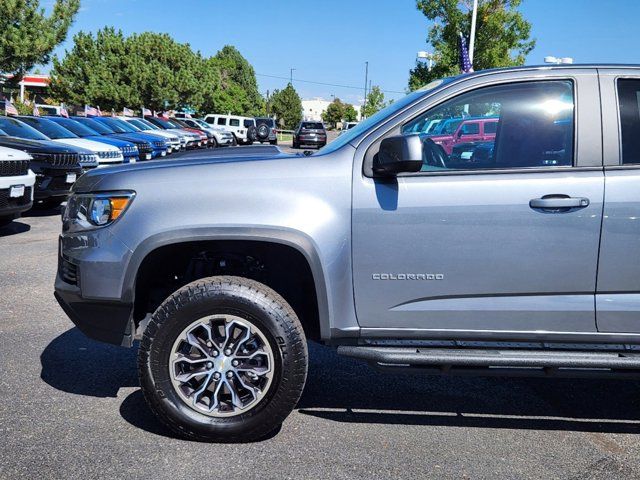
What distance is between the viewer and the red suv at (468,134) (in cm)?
370

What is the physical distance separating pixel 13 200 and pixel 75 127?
7484 mm

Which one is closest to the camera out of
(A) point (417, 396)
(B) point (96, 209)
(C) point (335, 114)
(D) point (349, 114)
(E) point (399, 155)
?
(E) point (399, 155)

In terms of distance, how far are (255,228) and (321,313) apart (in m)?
0.55

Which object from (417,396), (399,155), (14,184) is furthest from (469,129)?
(14,184)

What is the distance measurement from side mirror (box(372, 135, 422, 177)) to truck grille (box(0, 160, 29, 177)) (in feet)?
24.9

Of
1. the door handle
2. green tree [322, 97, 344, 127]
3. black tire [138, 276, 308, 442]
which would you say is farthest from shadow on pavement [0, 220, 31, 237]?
green tree [322, 97, 344, 127]

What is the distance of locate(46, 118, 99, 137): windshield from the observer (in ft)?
53.0

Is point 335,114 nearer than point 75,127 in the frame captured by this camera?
No

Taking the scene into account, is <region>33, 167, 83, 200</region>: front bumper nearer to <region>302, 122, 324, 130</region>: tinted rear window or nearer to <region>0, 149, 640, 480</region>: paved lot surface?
<region>0, 149, 640, 480</region>: paved lot surface

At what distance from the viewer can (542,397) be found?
4.30m

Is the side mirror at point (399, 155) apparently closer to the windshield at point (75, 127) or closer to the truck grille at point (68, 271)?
the truck grille at point (68, 271)

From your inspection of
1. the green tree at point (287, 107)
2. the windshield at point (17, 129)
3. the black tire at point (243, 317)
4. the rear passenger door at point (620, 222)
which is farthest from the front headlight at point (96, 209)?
the green tree at point (287, 107)

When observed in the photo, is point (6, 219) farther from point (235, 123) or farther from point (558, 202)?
point (235, 123)

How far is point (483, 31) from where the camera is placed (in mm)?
27547
